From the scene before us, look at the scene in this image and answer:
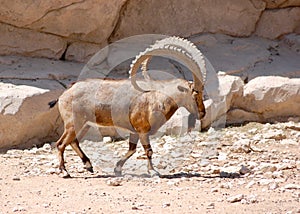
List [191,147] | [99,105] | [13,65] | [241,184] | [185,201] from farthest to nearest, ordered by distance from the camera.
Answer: [13,65] → [191,147] → [99,105] → [241,184] → [185,201]

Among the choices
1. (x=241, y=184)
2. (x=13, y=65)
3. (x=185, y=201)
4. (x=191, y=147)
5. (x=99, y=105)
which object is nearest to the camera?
(x=185, y=201)

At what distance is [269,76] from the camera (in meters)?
11.8

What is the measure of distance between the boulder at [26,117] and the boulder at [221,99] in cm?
257

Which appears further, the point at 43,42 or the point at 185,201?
the point at 43,42

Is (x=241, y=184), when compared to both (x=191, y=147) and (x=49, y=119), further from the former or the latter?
(x=49, y=119)

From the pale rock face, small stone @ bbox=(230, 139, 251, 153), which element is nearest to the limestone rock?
small stone @ bbox=(230, 139, 251, 153)

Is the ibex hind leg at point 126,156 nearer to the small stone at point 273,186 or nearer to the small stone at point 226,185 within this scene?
the small stone at point 226,185

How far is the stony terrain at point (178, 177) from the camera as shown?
6.61 meters

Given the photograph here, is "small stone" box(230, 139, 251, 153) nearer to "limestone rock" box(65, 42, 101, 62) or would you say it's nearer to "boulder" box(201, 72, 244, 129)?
"boulder" box(201, 72, 244, 129)

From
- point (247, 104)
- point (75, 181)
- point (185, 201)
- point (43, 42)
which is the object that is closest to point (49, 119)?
point (43, 42)

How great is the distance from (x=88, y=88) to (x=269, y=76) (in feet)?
14.1

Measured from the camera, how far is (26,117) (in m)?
10.2

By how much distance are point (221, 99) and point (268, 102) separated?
0.87 m

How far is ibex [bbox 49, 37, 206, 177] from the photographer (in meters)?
8.52
